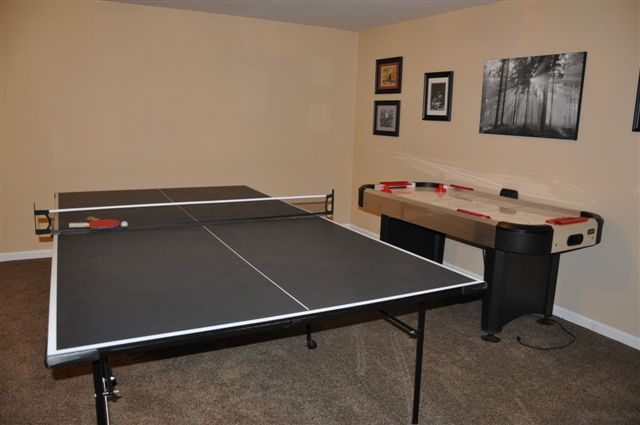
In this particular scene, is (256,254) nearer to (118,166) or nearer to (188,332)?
(188,332)

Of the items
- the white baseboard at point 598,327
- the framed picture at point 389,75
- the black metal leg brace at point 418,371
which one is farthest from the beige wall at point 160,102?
the black metal leg brace at point 418,371

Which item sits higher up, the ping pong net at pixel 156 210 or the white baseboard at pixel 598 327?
the ping pong net at pixel 156 210

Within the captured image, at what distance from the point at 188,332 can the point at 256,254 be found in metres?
0.85

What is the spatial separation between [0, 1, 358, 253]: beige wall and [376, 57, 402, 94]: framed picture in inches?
19.2

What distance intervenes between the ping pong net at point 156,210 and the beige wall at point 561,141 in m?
1.65

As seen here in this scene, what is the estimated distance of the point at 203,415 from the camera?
2.37m

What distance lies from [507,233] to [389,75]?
286 cm

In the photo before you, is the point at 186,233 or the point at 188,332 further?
the point at 186,233

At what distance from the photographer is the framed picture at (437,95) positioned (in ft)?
14.9

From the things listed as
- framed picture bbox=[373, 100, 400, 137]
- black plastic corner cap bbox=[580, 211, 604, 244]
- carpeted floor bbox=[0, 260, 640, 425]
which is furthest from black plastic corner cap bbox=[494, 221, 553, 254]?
framed picture bbox=[373, 100, 400, 137]

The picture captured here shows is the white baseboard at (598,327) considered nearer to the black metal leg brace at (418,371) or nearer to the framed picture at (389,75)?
the black metal leg brace at (418,371)

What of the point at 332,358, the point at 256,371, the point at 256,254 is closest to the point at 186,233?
the point at 256,254

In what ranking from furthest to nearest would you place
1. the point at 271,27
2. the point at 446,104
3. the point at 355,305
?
the point at 271,27
the point at 446,104
the point at 355,305

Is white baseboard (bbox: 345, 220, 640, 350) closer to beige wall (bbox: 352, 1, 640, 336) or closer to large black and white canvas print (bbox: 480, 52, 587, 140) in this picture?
beige wall (bbox: 352, 1, 640, 336)
